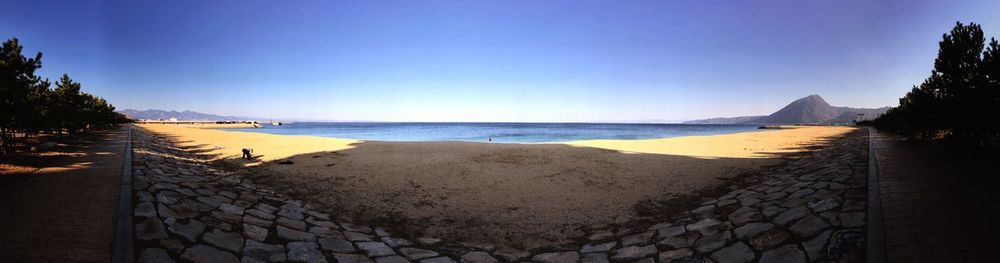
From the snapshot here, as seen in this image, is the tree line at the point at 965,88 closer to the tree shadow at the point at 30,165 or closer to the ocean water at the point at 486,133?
the tree shadow at the point at 30,165

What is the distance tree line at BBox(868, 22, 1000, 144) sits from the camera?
21.0 ft

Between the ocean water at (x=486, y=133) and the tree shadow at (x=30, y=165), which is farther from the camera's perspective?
the ocean water at (x=486, y=133)

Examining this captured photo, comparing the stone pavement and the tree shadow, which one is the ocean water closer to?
the tree shadow

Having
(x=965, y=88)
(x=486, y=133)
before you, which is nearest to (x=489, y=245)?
(x=965, y=88)

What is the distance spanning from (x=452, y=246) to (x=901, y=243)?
4.11 m

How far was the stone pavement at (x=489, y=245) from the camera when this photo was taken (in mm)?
3139

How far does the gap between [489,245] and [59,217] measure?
14.4ft

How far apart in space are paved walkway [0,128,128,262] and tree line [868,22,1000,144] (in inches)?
494

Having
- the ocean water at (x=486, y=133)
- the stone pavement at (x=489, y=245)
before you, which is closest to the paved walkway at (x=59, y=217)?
the stone pavement at (x=489, y=245)

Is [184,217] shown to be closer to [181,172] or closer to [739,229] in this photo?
[181,172]

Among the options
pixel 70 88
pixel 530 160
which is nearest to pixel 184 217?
pixel 530 160

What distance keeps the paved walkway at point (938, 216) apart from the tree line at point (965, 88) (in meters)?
2.19

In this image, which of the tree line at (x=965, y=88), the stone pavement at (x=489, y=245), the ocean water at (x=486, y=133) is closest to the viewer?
the stone pavement at (x=489, y=245)

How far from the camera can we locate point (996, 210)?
343cm
